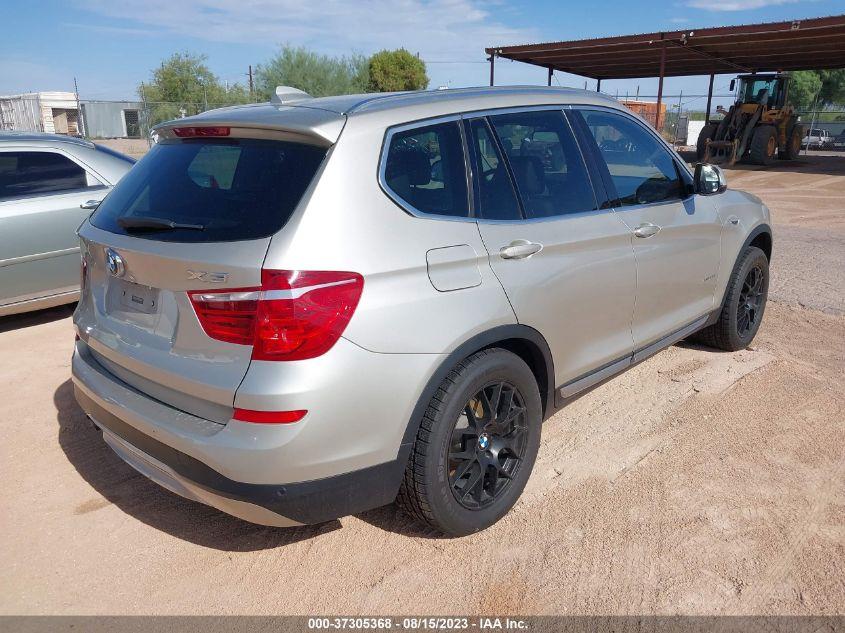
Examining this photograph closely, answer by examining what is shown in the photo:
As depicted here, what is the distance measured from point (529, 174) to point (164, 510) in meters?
2.31

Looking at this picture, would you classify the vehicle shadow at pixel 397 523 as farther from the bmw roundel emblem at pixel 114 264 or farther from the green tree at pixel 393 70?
the green tree at pixel 393 70

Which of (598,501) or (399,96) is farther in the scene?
(598,501)

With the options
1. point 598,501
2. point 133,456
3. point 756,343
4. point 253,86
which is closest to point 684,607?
point 598,501

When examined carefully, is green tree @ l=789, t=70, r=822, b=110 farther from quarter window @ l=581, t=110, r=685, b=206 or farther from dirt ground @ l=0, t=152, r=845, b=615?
dirt ground @ l=0, t=152, r=845, b=615

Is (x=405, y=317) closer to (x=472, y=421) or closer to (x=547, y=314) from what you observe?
(x=472, y=421)

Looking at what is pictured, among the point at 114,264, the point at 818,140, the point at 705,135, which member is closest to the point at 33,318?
the point at 114,264

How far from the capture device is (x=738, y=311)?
4.86m

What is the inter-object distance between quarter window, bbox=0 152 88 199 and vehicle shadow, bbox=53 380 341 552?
9.09 feet

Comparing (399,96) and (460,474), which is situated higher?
(399,96)

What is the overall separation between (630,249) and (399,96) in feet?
4.85

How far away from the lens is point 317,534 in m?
2.91

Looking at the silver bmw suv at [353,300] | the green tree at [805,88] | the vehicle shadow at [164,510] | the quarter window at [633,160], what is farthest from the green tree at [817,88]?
the vehicle shadow at [164,510]

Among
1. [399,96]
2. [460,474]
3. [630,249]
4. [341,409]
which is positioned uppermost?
[399,96]

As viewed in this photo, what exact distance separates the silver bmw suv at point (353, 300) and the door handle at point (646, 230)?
16 centimetres
